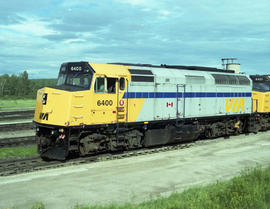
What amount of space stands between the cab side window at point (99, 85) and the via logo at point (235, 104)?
10.2 m

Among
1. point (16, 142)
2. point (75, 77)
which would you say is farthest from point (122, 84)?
point (16, 142)

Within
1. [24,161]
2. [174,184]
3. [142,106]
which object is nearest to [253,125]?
[142,106]

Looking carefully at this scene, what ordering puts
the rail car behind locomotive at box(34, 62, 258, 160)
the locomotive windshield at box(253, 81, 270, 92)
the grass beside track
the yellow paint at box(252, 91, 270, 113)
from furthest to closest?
the locomotive windshield at box(253, 81, 270, 92) < the yellow paint at box(252, 91, 270, 113) < the rail car behind locomotive at box(34, 62, 258, 160) < the grass beside track

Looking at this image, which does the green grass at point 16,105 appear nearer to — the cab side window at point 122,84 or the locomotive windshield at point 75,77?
the locomotive windshield at point 75,77

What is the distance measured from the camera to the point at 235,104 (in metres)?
Answer: 20.6

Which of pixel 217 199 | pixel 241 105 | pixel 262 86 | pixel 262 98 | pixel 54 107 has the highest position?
pixel 262 86

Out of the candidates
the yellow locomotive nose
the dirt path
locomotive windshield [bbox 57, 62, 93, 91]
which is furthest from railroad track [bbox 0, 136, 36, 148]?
the dirt path

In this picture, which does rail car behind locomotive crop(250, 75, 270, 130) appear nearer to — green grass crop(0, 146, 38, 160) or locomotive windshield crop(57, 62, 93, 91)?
locomotive windshield crop(57, 62, 93, 91)

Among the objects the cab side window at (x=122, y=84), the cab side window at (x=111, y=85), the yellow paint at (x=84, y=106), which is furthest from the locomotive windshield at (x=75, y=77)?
the cab side window at (x=122, y=84)

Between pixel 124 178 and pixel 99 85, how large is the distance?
14.5ft

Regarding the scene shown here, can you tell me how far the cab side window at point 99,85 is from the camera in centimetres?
1275

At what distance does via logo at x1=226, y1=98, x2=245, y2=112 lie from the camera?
20.1m

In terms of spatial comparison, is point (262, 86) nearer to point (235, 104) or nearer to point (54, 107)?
point (235, 104)

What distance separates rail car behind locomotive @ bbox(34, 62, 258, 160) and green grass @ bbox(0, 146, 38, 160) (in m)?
2.38
